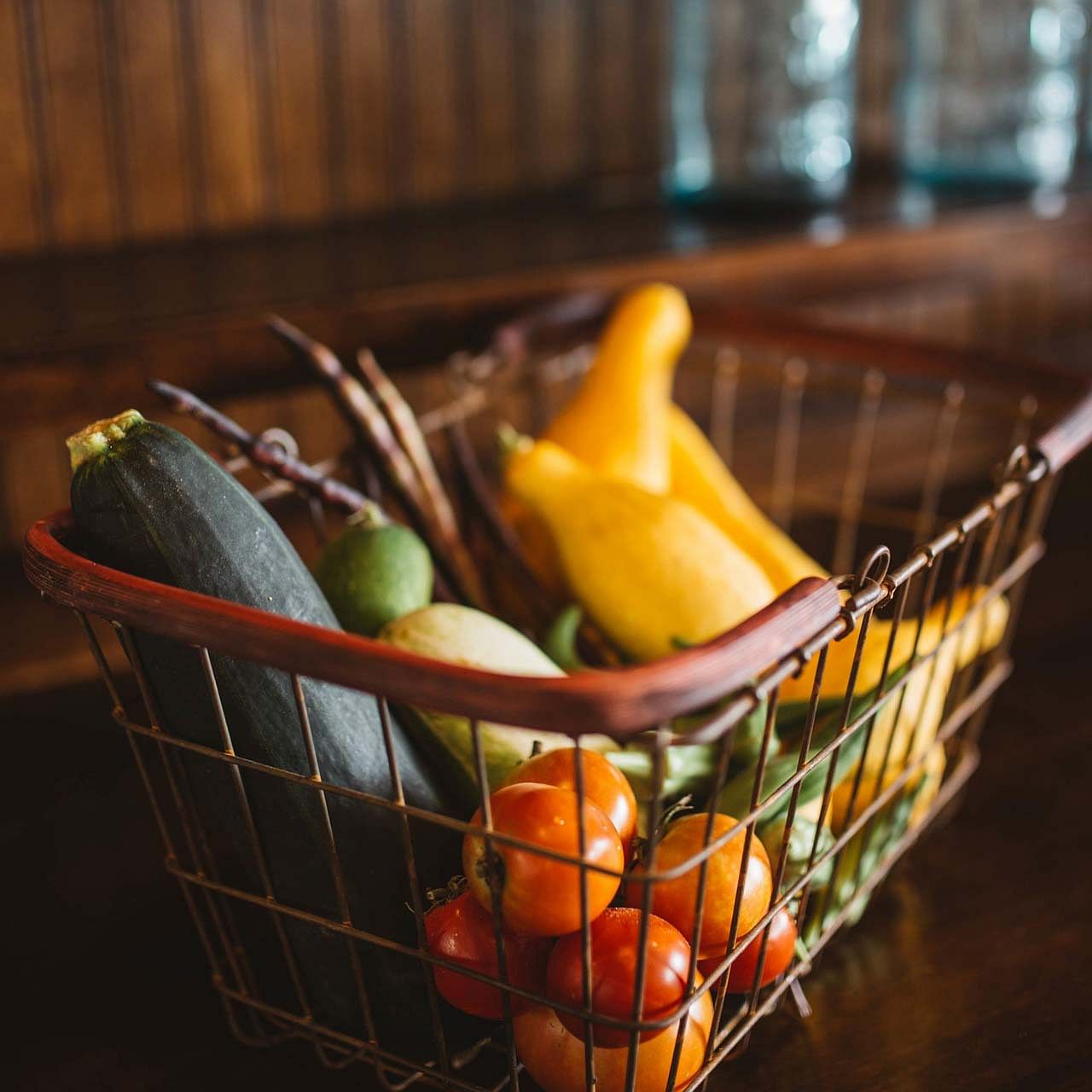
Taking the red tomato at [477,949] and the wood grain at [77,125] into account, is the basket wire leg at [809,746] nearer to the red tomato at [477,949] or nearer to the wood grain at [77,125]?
the red tomato at [477,949]

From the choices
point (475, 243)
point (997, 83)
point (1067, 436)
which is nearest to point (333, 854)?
point (1067, 436)

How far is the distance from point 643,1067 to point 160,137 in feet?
2.75

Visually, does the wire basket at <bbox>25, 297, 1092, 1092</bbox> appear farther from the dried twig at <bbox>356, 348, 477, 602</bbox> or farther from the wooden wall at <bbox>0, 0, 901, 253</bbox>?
the wooden wall at <bbox>0, 0, 901, 253</bbox>

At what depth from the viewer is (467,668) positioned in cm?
31

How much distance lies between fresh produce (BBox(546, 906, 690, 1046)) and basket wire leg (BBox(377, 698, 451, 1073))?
0.15 feet

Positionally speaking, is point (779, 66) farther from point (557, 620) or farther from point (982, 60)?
point (557, 620)

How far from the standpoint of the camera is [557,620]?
0.60 metres

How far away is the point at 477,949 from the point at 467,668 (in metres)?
0.12

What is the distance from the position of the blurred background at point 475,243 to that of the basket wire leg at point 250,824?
1.8 inches

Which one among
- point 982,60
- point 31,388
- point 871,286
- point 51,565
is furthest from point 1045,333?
point 51,565

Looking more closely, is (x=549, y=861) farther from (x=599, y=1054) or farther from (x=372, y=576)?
(x=372, y=576)

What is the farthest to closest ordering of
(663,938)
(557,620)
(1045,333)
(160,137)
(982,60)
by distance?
(1045,333)
(982,60)
(160,137)
(557,620)
(663,938)

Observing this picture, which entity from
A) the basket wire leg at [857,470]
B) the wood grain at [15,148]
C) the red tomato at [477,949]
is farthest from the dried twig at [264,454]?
the wood grain at [15,148]

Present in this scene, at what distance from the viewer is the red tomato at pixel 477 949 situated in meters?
0.38
